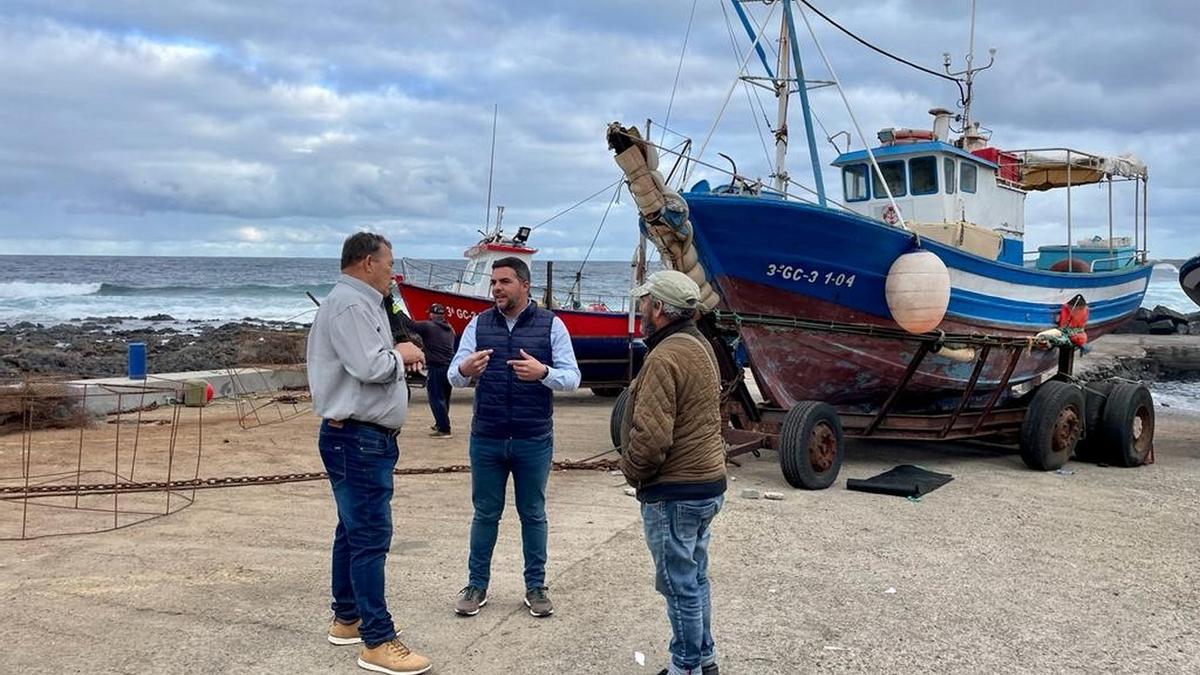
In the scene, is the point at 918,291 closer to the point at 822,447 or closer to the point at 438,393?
the point at 822,447

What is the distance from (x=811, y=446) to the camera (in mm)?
7617

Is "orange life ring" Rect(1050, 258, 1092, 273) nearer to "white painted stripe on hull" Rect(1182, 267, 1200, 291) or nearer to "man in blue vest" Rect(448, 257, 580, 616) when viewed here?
"white painted stripe on hull" Rect(1182, 267, 1200, 291)

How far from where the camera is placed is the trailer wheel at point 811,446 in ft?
24.5

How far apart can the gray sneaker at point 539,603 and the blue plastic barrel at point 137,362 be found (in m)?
9.49

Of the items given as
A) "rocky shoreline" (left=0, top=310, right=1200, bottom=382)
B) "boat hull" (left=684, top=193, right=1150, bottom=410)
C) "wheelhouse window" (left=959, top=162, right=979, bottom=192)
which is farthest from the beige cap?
"rocky shoreline" (left=0, top=310, right=1200, bottom=382)

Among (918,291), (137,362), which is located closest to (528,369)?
(918,291)

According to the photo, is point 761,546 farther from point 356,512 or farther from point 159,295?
point 159,295

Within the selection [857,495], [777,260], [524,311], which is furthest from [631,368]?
[524,311]

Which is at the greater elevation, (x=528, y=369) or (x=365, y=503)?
(x=528, y=369)

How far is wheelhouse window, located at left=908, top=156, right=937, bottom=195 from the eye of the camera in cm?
1130

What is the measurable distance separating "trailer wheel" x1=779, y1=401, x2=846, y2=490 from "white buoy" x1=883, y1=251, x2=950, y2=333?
4.79 feet

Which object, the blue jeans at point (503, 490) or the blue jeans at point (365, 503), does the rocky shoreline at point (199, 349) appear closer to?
the blue jeans at point (503, 490)

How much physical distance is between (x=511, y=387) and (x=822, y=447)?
424 centimetres

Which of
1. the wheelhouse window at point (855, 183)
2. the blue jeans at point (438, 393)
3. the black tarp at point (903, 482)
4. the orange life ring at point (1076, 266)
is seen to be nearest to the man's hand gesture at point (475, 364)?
the black tarp at point (903, 482)
